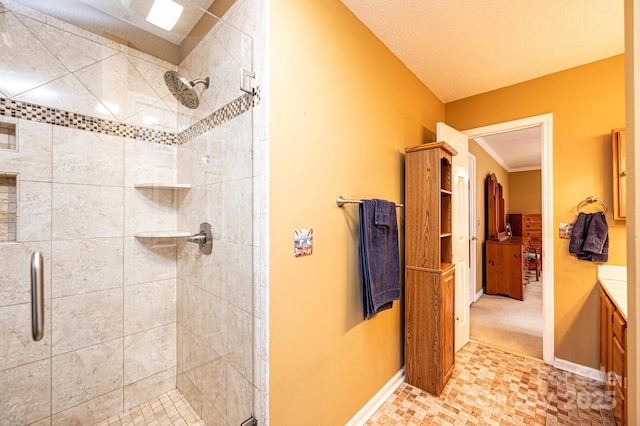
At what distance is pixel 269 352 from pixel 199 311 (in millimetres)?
652

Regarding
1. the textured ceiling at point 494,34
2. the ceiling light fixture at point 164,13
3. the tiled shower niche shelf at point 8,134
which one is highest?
the textured ceiling at point 494,34

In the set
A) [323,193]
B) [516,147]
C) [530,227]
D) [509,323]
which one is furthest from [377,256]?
[530,227]

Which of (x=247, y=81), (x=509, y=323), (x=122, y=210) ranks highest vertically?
(x=247, y=81)

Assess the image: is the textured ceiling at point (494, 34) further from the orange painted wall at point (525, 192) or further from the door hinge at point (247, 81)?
the orange painted wall at point (525, 192)

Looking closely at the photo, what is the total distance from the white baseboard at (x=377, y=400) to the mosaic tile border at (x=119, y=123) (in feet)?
6.42

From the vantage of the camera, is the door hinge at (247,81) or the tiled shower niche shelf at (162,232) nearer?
the door hinge at (247,81)

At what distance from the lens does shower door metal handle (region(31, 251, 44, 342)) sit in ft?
4.06

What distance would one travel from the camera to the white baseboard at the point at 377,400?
1697 millimetres

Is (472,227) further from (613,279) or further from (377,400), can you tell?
(377,400)

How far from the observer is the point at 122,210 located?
1.55 m

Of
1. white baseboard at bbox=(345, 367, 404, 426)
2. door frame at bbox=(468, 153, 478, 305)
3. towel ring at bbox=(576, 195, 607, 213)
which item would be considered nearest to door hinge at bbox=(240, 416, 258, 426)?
white baseboard at bbox=(345, 367, 404, 426)

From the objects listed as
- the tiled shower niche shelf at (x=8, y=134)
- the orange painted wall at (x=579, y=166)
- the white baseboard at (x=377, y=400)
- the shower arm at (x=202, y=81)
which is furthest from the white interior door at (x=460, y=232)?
the tiled shower niche shelf at (x=8, y=134)

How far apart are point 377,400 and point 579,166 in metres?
2.54

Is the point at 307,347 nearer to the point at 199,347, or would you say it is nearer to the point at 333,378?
the point at 333,378
